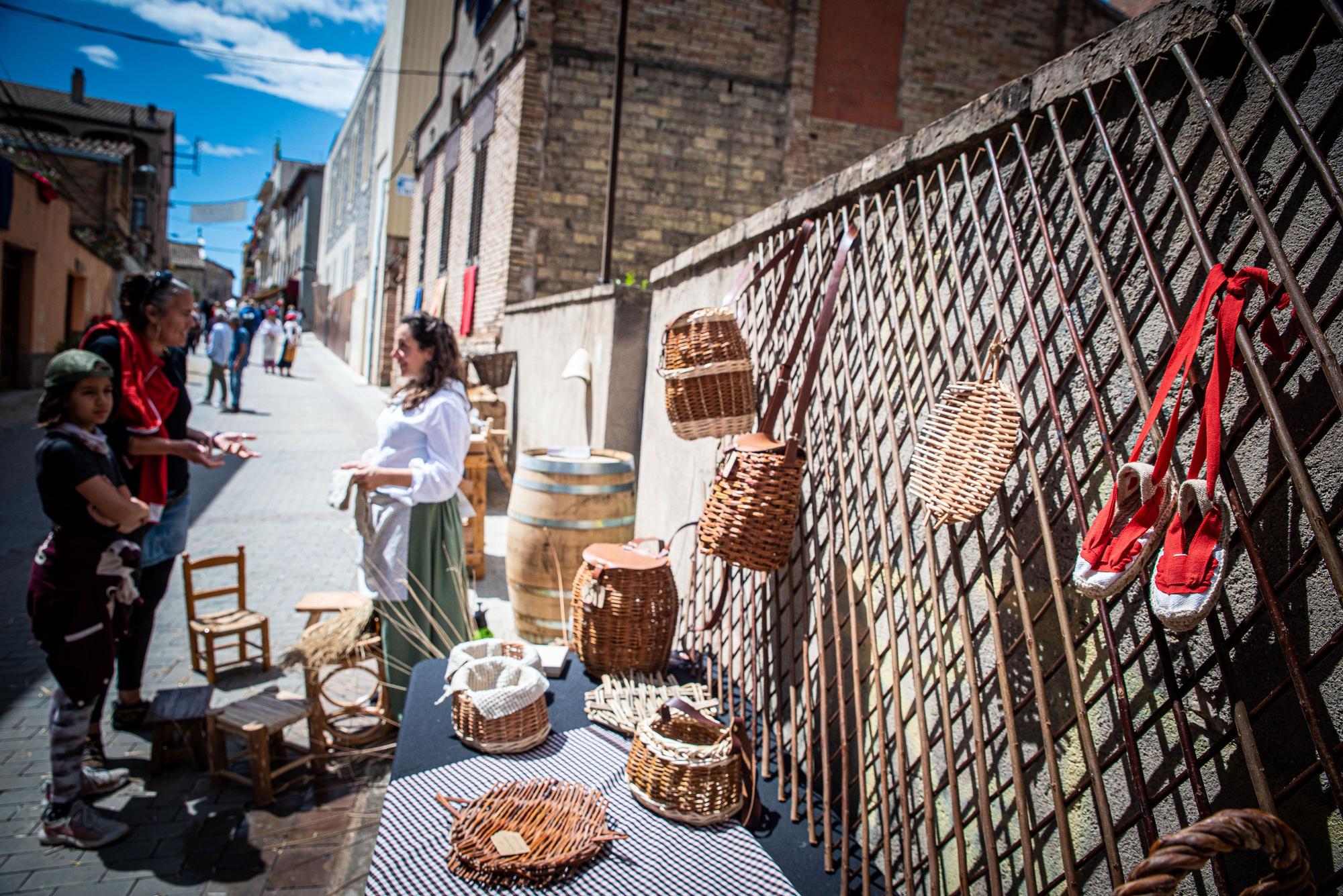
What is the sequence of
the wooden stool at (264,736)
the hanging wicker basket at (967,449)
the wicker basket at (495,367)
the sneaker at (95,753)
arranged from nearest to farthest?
1. the hanging wicker basket at (967,449)
2. the wooden stool at (264,736)
3. the sneaker at (95,753)
4. the wicker basket at (495,367)

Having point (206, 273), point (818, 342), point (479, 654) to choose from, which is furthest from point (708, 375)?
point (206, 273)

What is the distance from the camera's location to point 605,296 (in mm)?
5875

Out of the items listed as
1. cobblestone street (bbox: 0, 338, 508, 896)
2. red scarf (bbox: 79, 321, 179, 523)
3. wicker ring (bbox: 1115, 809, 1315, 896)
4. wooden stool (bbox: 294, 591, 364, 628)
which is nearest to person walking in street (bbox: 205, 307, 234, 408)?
cobblestone street (bbox: 0, 338, 508, 896)

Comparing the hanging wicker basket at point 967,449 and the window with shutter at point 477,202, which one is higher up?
the window with shutter at point 477,202

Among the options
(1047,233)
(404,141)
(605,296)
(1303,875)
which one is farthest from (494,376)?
(404,141)

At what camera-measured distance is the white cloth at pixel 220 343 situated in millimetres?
12992

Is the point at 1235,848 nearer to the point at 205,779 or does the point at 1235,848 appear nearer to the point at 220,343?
the point at 205,779

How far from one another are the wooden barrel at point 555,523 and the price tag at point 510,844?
2006mm

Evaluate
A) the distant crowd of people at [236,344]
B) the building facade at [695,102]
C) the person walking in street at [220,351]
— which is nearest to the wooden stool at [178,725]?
the distant crowd of people at [236,344]

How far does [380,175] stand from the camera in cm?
2277

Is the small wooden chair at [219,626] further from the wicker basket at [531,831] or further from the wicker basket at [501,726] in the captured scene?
the wicker basket at [531,831]

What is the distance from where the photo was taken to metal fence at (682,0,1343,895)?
1.17 metres

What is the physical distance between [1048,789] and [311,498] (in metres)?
8.23

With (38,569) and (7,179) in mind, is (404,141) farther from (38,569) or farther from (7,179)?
(38,569)
